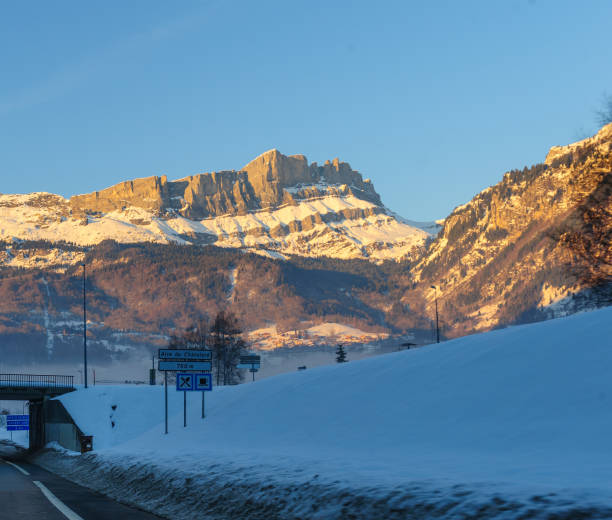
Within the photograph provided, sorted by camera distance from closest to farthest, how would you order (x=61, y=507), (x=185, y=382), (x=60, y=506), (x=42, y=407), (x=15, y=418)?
(x=61, y=507) → (x=60, y=506) → (x=185, y=382) → (x=42, y=407) → (x=15, y=418)

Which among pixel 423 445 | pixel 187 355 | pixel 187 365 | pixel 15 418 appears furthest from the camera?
pixel 15 418

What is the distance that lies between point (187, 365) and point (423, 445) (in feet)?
78.8

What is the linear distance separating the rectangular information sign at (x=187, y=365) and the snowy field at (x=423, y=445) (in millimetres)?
3983

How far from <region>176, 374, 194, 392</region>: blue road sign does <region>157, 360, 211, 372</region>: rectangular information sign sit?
1.32 feet

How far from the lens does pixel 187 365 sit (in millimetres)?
44562

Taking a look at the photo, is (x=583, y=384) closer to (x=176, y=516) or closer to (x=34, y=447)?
(x=176, y=516)

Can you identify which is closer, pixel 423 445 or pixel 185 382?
pixel 423 445

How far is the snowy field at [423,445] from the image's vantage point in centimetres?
1412

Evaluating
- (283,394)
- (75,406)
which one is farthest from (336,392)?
(75,406)

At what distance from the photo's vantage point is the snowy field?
46.3ft

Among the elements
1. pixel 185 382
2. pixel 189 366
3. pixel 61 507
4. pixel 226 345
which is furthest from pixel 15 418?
pixel 61 507

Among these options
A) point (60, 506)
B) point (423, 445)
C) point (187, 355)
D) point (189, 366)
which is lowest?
point (60, 506)

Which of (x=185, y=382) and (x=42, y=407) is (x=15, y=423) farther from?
(x=185, y=382)

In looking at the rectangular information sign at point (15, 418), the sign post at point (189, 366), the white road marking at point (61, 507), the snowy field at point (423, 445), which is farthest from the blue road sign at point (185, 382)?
the rectangular information sign at point (15, 418)
